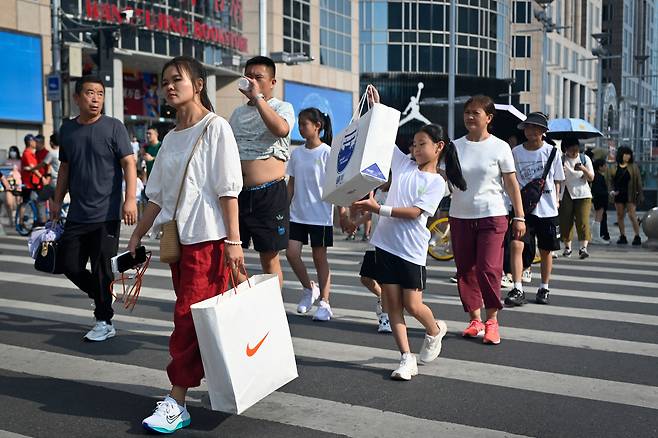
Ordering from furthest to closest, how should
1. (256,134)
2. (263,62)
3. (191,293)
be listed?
1. (256,134)
2. (263,62)
3. (191,293)

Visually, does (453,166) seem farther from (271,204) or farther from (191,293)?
(191,293)

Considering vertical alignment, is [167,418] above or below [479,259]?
below

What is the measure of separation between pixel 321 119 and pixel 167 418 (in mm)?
3650

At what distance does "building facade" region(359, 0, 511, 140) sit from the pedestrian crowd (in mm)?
51810

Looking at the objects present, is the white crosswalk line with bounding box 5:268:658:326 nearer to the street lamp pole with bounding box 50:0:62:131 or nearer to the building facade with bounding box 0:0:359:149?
the building facade with bounding box 0:0:359:149

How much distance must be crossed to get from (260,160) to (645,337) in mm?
3271

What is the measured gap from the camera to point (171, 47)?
29.7m

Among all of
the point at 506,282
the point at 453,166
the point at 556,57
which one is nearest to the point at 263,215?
the point at 453,166

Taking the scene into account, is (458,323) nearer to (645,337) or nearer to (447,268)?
(645,337)

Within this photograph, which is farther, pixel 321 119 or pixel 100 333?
pixel 321 119

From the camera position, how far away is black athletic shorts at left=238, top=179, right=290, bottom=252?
5.56 metres

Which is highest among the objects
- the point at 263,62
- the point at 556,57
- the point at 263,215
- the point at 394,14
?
the point at 394,14

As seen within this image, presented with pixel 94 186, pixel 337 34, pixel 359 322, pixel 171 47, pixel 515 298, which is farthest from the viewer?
pixel 337 34

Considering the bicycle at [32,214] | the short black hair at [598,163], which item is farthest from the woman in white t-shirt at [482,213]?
the bicycle at [32,214]
